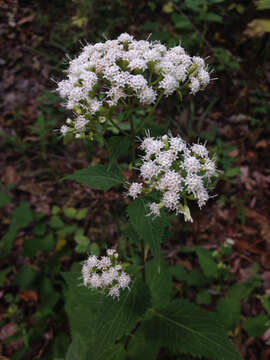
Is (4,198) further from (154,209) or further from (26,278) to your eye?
(154,209)

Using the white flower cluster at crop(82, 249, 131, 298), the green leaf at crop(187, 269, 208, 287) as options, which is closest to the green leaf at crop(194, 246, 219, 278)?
the green leaf at crop(187, 269, 208, 287)

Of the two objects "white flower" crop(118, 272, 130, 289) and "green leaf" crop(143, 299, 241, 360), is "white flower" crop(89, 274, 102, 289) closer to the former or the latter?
"white flower" crop(118, 272, 130, 289)

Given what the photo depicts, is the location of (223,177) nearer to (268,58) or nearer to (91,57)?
(268,58)

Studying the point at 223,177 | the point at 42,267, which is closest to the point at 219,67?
the point at 223,177

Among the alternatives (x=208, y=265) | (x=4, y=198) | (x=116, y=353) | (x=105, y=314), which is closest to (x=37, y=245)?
(x=4, y=198)

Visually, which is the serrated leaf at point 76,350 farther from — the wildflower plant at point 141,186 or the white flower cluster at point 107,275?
the white flower cluster at point 107,275

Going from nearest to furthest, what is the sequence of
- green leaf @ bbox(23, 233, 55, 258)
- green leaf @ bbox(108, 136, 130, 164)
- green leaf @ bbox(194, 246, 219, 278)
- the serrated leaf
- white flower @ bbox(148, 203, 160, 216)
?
1. white flower @ bbox(148, 203, 160, 216)
2. green leaf @ bbox(108, 136, 130, 164)
3. the serrated leaf
4. green leaf @ bbox(194, 246, 219, 278)
5. green leaf @ bbox(23, 233, 55, 258)
